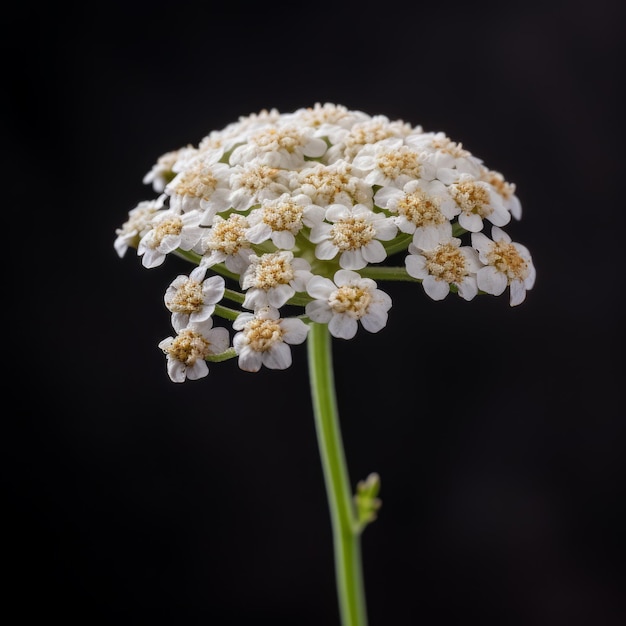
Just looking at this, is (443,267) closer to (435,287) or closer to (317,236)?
(435,287)

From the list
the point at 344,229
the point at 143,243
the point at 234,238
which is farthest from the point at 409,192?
the point at 143,243

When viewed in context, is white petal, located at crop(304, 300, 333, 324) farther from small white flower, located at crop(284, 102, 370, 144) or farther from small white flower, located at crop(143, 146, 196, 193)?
small white flower, located at crop(143, 146, 196, 193)

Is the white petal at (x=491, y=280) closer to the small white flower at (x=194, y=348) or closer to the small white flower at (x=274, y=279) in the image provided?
the small white flower at (x=274, y=279)

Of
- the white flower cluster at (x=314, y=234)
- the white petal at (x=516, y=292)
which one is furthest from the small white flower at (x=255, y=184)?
the white petal at (x=516, y=292)

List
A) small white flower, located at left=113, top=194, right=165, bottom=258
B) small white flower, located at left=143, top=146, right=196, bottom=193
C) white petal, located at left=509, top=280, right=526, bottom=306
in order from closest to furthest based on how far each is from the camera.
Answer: white petal, located at left=509, top=280, right=526, bottom=306, small white flower, located at left=113, top=194, right=165, bottom=258, small white flower, located at left=143, top=146, right=196, bottom=193

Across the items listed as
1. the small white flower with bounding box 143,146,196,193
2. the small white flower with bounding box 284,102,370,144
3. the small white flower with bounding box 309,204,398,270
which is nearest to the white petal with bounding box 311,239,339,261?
the small white flower with bounding box 309,204,398,270

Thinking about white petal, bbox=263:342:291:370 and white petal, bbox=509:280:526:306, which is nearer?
white petal, bbox=263:342:291:370

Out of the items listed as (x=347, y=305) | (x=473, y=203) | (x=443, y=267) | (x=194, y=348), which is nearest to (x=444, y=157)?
(x=473, y=203)
